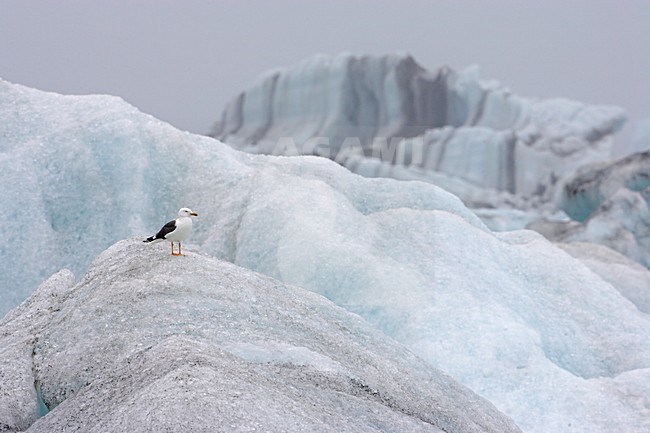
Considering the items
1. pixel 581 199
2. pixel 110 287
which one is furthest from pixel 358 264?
pixel 581 199

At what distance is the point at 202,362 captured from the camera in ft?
9.80

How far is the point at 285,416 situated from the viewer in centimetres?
282

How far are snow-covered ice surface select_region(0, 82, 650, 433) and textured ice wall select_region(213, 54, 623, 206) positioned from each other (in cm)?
1476

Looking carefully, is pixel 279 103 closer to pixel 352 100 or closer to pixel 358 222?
pixel 352 100

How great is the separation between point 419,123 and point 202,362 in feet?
70.6

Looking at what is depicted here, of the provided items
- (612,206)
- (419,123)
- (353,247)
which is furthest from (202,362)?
(419,123)

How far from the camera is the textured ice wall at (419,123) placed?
2138 centimetres

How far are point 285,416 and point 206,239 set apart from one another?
3359mm

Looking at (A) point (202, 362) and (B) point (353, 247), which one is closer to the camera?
(A) point (202, 362)

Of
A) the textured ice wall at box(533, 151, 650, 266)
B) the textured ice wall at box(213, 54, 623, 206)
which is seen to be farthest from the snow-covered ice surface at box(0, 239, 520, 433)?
the textured ice wall at box(213, 54, 623, 206)

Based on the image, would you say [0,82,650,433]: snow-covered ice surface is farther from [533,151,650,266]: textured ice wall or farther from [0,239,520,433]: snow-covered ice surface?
[533,151,650,266]: textured ice wall

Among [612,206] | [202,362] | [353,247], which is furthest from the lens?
[612,206]

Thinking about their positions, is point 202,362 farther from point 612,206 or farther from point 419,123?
point 419,123

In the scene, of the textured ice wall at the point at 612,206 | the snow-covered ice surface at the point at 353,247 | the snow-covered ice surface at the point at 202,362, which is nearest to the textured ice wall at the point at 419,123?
the textured ice wall at the point at 612,206
